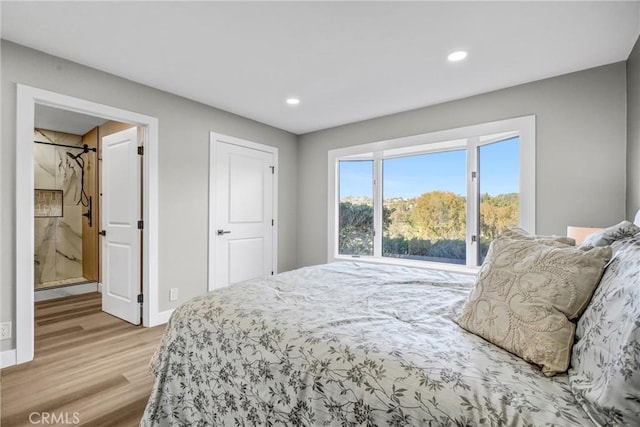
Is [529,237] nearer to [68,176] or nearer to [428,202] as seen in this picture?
[428,202]

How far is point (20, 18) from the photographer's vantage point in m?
1.90

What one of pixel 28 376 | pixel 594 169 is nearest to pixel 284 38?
pixel 594 169

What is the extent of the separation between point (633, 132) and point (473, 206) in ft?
4.36

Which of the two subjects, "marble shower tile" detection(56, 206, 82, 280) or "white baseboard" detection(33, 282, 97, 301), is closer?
"white baseboard" detection(33, 282, 97, 301)

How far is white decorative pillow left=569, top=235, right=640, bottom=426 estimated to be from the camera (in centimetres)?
60

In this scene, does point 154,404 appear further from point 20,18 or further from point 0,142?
point 20,18

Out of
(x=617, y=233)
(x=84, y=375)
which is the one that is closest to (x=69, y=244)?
(x=84, y=375)

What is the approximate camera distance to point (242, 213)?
12.7 feet

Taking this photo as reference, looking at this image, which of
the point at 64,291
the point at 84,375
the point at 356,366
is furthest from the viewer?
the point at 64,291

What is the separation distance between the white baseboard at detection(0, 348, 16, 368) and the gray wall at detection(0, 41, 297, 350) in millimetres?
47

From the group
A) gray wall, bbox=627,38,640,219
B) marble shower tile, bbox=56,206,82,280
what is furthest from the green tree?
marble shower tile, bbox=56,206,82,280

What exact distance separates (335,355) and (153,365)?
1246mm

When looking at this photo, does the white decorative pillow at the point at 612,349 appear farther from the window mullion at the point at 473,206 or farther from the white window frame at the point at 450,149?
the window mullion at the point at 473,206

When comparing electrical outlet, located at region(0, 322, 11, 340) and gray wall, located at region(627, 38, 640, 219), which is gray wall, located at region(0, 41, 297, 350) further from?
gray wall, located at region(627, 38, 640, 219)
